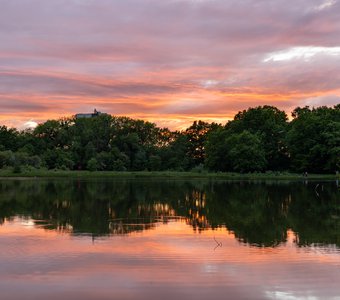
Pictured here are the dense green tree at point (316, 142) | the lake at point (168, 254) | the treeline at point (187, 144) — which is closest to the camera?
the lake at point (168, 254)

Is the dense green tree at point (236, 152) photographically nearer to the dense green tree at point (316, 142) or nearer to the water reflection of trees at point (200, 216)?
the dense green tree at point (316, 142)

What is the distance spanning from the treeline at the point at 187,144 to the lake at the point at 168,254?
5454 cm

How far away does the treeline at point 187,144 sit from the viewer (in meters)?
86.6

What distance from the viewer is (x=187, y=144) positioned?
115375 millimetres

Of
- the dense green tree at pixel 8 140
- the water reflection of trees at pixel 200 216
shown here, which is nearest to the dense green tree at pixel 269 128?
the dense green tree at pixel 8 140

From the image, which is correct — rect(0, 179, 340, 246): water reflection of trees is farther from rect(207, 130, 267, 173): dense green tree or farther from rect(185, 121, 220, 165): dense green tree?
rect(185, 121, 220, 165): dense green tree

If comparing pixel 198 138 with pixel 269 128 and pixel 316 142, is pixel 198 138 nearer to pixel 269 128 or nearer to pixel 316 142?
pixel 269 128

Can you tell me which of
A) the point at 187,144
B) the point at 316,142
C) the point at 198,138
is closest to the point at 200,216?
the point at 316,142

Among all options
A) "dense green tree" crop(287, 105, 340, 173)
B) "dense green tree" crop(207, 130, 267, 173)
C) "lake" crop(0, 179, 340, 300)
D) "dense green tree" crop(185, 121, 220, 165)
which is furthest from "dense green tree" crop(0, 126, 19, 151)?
"lake" crop(0, 179, 340, 300)

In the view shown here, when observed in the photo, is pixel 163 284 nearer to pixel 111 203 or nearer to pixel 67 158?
pixel 111 203

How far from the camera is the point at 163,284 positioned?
38.3ft

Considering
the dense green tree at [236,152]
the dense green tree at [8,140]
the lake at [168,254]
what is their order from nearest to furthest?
the lake at [168,254] → the dense green tree at [236,152] → the dense green tree at [8,140]

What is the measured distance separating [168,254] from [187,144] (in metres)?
100

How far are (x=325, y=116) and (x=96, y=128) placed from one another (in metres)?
51.4
